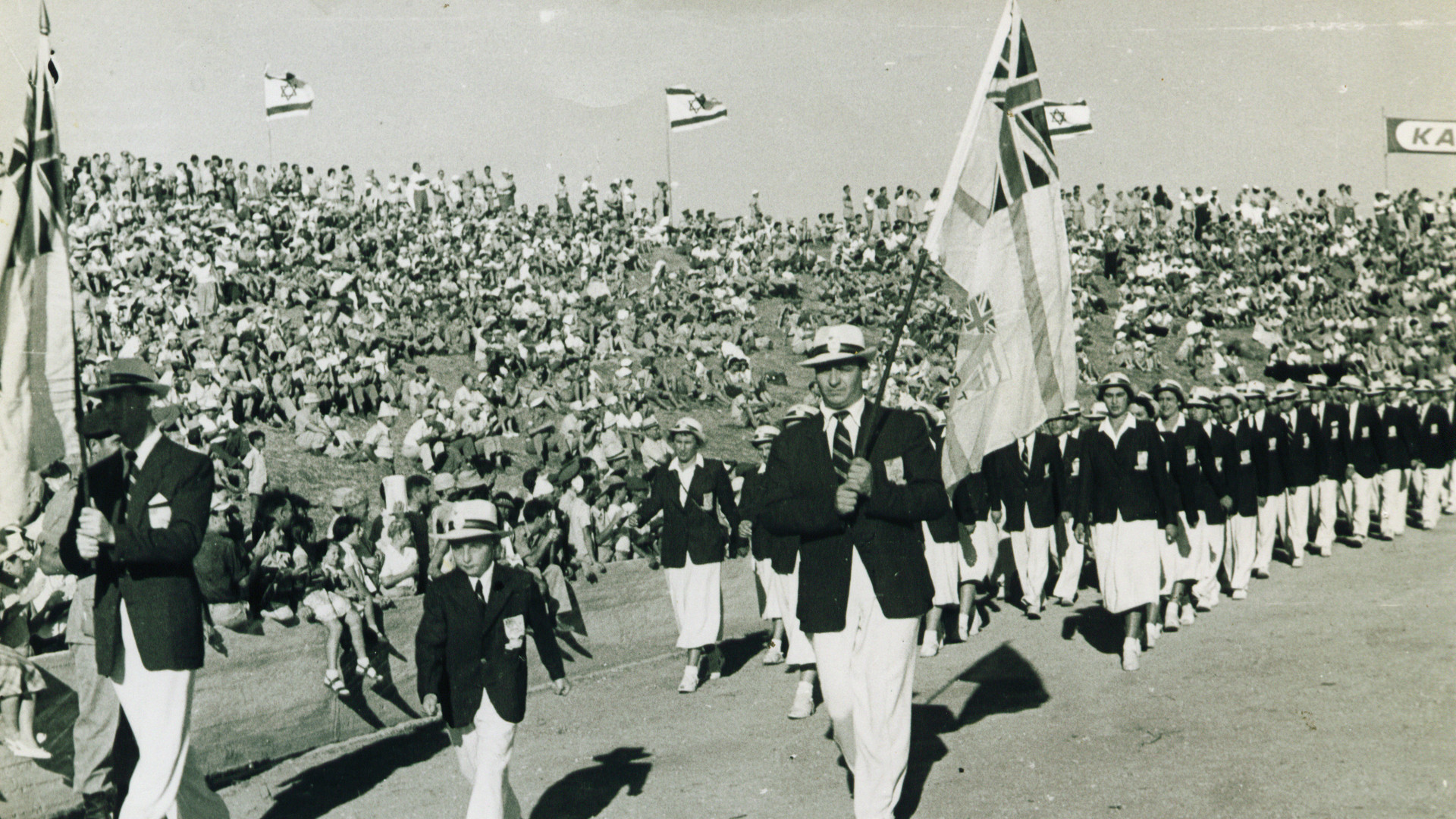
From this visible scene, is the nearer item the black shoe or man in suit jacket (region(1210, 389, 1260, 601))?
the black shoe

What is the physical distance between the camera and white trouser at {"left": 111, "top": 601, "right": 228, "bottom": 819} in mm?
5602

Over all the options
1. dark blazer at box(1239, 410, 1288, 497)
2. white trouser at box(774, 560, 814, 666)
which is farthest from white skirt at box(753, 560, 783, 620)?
dark blazer at box(1239, 410, 1288, 497)

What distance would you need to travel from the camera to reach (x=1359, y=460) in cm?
1728

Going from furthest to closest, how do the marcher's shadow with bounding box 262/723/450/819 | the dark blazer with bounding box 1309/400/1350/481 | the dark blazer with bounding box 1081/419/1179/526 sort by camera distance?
the dark blazer with bounding box 1309/400/1350/481 → the dark blazer with bounding box 1081/419/1179/526 → the marcher's shadow with bounding box 262/723/450/819

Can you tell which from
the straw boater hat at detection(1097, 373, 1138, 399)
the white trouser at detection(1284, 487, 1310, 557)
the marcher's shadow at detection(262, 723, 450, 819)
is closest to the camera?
the marcher's shadow at detection(262, 723, 450, 819)

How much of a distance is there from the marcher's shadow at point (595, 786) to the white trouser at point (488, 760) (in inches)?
37.2

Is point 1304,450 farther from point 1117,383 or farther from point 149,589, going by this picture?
point 149,589

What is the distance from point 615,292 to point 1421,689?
20.8m

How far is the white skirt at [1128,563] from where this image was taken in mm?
10367

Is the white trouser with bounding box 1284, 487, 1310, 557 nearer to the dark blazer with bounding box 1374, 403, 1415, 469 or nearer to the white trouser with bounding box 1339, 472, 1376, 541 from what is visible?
the white trouser with bounding box 1339, 472, 1376, 541

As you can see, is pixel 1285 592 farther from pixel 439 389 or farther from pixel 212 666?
pixel 439 389

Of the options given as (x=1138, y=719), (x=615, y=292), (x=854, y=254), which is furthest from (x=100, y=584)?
(x=854, y=254)

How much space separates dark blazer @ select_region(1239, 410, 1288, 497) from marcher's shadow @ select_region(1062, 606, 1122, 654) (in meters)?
2.86

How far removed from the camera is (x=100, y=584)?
5.73 metres
